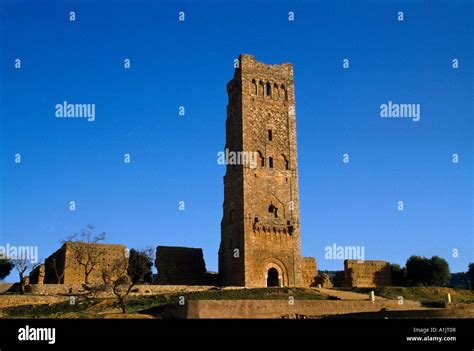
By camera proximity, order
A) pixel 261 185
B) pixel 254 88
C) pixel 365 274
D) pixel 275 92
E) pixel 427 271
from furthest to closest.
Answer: pixel 427 271 → pixel 365 274 → pixel 275 92 → pixel 254 88 → pixel 261 185

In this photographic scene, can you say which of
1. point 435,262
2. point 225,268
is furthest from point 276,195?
point 435,262

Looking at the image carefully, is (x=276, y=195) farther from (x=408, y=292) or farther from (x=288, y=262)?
(x=408, y=292)

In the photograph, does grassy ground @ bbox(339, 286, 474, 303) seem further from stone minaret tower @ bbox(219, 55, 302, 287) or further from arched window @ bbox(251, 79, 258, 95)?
arched window @ bbox(251, 79, 258, 95)

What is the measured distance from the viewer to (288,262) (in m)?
41.4

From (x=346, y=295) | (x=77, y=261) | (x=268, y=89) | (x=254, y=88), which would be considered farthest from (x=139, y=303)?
(x=268, y=89)

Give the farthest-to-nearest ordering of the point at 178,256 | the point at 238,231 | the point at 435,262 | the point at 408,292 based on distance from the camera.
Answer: the point at 435,262 → the point at 178,256 → the point at 238,231 → the point at 408,292

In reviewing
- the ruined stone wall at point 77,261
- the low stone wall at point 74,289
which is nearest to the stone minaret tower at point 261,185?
the low stone wall at point 74,289

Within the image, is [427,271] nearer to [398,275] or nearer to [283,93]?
[398,275]

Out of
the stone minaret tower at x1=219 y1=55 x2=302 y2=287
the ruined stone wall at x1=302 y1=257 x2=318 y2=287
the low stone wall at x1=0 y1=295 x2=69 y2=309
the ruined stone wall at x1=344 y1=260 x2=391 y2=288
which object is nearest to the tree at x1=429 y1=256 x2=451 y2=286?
the ruined stone wall at x1=344 y1=260 x2=391 y2=288

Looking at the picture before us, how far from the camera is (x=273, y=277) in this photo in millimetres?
41531

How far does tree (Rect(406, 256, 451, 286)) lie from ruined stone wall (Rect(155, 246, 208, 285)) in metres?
22.7

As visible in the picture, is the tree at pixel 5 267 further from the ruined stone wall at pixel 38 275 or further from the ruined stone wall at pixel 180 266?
the ruined stone wall at pixel 180 266

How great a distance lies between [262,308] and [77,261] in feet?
62.4

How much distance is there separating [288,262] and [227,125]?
11076 mm
